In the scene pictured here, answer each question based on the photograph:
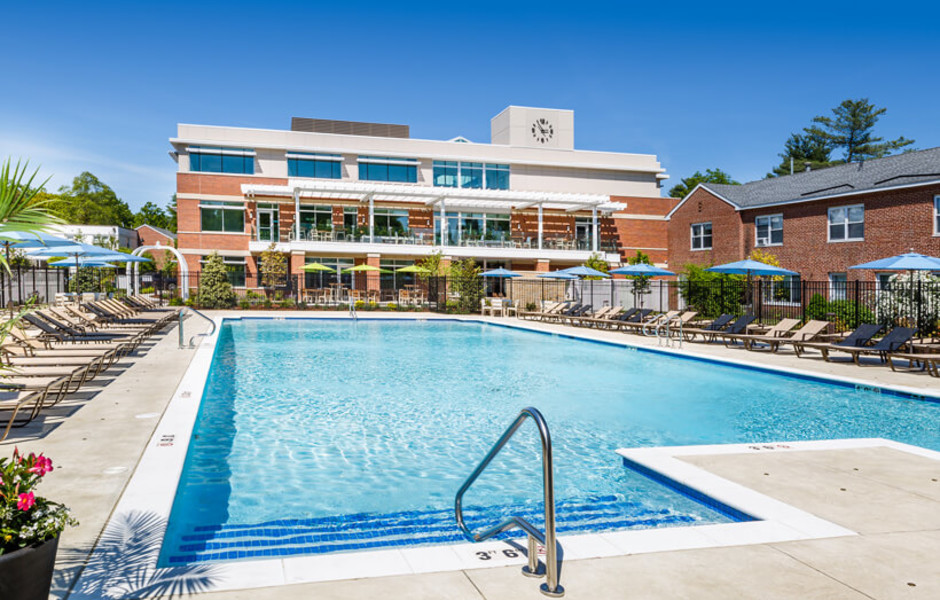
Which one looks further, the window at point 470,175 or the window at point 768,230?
the window at point 470,175

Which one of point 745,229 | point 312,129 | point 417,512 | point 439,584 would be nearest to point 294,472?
point 417,512

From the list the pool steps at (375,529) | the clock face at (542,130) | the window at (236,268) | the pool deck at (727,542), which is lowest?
the pool steps at (375,529)

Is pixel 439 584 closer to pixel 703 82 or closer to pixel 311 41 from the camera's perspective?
pixel 311 41

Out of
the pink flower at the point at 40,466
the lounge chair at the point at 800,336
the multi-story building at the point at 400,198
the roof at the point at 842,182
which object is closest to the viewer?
the pink flower at the point at 40,466

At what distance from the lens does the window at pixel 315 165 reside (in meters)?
42.5

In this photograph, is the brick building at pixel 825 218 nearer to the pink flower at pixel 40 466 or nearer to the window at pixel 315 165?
the window at pixel 315 165

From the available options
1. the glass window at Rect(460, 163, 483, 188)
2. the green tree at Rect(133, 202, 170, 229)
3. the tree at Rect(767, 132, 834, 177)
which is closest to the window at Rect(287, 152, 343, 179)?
the glass window at Rect(460, 163, 483, 188)

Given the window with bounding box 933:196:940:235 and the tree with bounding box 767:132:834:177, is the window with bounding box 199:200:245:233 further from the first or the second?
the tree with bounding box 767:132:834:177

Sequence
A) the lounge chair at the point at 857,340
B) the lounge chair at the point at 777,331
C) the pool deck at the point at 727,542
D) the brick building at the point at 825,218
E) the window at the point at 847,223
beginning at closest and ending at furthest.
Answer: the pool deck at the point at 727,542, the lounge chair at the point at 857,340, the lounge chair at the point at 777,331, the brick building at the point at 825,218, the window at the point at 847,223

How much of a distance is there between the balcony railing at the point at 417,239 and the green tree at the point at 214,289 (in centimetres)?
626

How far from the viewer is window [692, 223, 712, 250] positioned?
3474 centimetres

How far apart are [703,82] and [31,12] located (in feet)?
106

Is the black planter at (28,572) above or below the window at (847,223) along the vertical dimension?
below

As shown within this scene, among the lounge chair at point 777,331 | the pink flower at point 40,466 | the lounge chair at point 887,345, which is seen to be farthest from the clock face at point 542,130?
the pink flower at point 40,466
